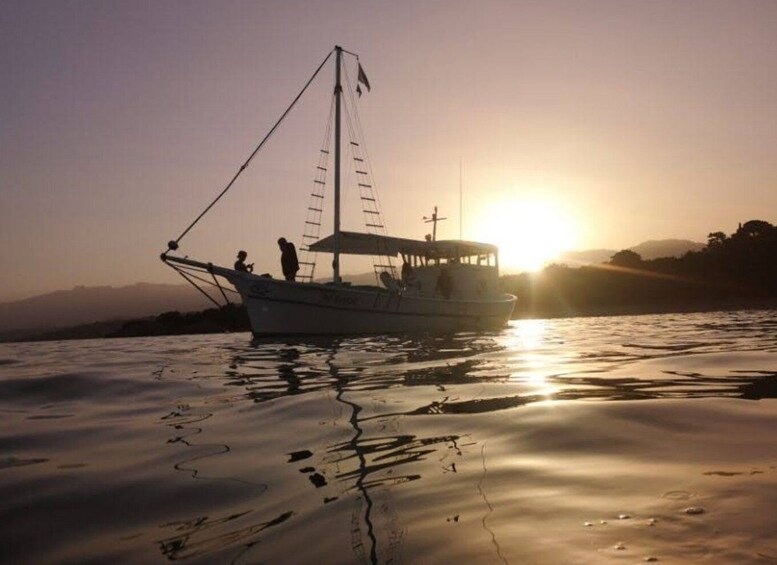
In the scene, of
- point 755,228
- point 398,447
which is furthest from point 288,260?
point 755,228

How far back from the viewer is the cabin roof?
2408cm

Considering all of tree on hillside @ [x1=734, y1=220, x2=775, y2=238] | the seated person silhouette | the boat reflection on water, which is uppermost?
tree on hillside @ [x1=734, y1=220, x2=775, y2=238]

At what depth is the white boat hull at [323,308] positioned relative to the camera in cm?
2069

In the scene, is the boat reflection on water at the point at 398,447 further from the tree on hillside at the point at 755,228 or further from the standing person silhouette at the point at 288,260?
the tree on hillside at the point at 755,228

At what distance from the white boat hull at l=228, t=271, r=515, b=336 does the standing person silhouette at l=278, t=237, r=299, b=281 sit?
51cm

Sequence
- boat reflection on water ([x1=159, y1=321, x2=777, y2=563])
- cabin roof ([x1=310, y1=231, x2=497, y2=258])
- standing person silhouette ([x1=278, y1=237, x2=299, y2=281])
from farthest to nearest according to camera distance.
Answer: cabin roof ([x1=310, y1=231, x2=497, y2=258]) < standing person silhouette ([x1=278, y1=237, x2=299, y2=281]) < boat reflection on water ([x1=159, y1=321, x2=777, y2=563])

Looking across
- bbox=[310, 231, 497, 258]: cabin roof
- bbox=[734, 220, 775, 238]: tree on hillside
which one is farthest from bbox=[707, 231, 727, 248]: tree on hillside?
bbox=[310, 231, 497, 258]: cabin roof

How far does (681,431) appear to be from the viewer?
379 centimetres

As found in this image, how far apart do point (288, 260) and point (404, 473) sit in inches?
716

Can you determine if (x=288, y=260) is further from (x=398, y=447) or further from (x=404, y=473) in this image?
(x=404, y=473)

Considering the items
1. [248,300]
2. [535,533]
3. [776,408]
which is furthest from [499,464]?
[248,300]

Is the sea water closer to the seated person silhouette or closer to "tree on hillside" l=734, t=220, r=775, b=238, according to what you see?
the seated person silhouette

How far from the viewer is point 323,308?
20.9 metres

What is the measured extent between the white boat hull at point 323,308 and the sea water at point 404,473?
1384 cm
